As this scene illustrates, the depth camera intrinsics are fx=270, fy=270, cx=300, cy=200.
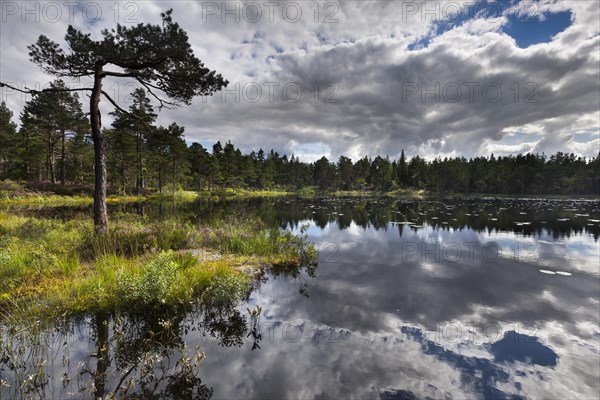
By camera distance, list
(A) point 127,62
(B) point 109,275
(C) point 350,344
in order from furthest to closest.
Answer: (A) point 127,62 → (B) point 109,275 → (C) point 350,344

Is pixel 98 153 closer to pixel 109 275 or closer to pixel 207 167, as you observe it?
pixel 109 275

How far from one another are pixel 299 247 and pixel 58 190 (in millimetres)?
46200

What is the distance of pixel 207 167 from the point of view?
230 feet

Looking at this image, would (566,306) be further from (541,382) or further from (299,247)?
(299,247)

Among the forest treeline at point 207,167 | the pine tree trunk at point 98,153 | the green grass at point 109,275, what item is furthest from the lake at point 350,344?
the forest treeline at point 207,167

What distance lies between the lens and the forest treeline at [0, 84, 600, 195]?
43.3 m

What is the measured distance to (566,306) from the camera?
7.52 meters

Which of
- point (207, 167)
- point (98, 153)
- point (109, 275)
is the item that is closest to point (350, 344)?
point (109, 275)

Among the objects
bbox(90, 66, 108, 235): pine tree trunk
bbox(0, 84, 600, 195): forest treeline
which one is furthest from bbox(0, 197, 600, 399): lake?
bbox(0, 84, 600, 195): forest treeline

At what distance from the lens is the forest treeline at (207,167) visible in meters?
43.3

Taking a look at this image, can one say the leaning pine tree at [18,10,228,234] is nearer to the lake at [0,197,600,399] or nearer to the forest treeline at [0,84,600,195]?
the lake at [0,197,600,399]

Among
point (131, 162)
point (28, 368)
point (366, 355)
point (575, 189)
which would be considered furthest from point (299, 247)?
point (575, 189)

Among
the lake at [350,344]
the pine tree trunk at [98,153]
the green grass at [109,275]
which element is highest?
the pine tree trunk at [98,153]

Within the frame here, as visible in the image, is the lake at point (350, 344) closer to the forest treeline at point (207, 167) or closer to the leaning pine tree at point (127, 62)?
the leaning pine tree at point (127, 62)
